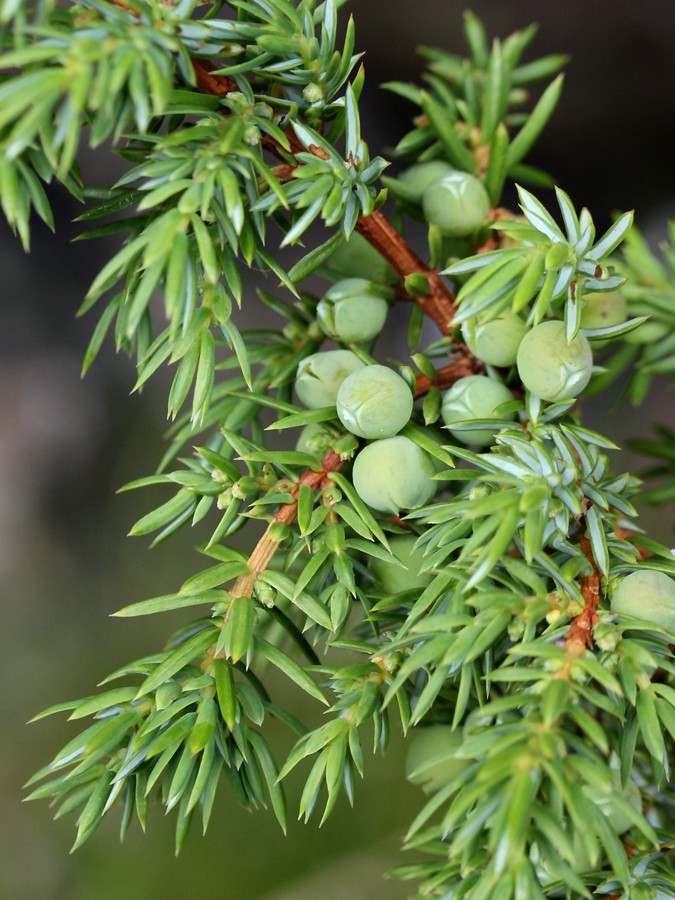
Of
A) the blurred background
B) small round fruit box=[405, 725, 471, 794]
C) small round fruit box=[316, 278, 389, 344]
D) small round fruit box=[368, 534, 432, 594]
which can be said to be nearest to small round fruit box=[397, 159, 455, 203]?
small round fruit box=[316, 278, 389, 344]

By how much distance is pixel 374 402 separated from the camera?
62 cm

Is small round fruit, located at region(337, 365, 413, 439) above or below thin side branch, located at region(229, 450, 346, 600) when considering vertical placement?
above

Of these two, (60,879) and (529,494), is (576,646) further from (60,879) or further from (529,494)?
(60,879)

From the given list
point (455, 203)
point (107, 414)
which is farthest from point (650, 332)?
point (107, 414)

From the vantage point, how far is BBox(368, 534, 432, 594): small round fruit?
68 centimetres

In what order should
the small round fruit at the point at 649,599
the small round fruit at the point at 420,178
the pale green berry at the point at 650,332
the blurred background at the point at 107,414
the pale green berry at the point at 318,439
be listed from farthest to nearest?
the blurred background at the point at 107,414, the pale green berry at the point at 650,332, the small round fruit at the point at 420,178, the pale green berry at the point at 318,439, the small round fruit at the point at 649,599

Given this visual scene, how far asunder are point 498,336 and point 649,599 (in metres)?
0.24

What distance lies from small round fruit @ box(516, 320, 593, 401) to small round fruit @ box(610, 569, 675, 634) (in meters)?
0.15

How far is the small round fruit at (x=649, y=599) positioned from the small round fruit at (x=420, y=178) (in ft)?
1.43

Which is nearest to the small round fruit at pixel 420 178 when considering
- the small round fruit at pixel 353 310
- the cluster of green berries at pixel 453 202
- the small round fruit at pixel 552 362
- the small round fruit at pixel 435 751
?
the cluster of green berries at pixel 453 202

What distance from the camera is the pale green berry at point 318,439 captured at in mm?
700

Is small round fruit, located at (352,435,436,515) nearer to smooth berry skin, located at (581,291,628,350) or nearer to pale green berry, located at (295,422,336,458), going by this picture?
pale green berry, located at (295,422,336,458)

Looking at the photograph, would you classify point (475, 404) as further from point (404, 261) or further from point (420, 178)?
point (420, 178)

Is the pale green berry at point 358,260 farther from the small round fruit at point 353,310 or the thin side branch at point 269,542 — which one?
the thin side branch at point 269,542
